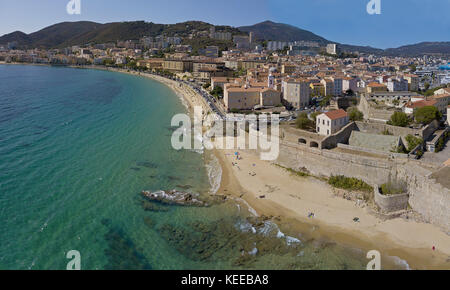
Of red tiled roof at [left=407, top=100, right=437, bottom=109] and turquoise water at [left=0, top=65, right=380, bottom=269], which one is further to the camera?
red tiled roof at [left=407, top=100, right=437, bottom=109]

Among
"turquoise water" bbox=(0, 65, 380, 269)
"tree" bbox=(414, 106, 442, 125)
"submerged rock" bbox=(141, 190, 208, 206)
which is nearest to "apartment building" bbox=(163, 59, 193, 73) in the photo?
"turquoise water" bbox=(0, 65, 380, 269)

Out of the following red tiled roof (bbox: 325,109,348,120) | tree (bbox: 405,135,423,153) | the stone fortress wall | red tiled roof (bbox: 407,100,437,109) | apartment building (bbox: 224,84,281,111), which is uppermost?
apartment building (bbox: 224,84,281,111)

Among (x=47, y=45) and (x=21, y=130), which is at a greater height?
(x=47, y=45)

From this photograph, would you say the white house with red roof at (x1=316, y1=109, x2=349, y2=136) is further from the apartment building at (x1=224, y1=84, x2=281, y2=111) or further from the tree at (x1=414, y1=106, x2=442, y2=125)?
the apartment building at (x1=224, y1=84, x2=281, y2=111)

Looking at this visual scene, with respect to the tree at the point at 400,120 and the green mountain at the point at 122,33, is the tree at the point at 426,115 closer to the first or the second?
the tree at the point at 400,120

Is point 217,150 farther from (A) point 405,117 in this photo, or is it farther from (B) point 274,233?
(A) point 405,117

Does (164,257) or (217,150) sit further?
(217,150)
